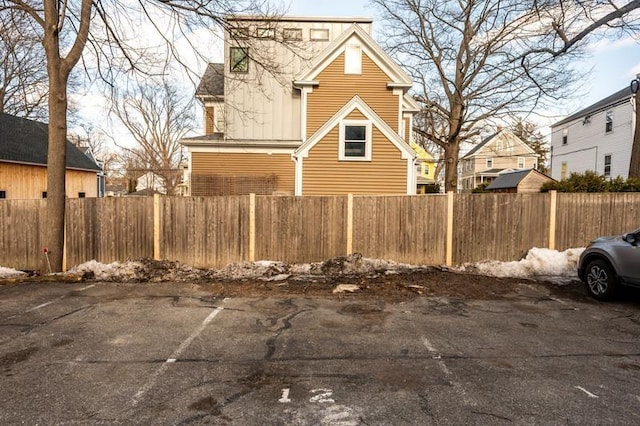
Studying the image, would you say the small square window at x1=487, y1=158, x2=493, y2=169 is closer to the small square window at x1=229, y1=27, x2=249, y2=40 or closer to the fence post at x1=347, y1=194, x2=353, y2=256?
the fence post at x1=347, y1=194, x2=353, y2=256

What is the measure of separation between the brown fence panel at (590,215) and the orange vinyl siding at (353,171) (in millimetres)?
6116

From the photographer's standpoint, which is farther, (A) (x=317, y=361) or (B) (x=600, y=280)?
(B) (x=600, y=280)

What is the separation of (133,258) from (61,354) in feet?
17.5

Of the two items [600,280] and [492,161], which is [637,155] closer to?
[600,280]

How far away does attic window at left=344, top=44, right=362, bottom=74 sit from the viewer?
646 inches

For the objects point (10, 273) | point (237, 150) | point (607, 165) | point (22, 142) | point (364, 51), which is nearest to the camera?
point (10, 273)

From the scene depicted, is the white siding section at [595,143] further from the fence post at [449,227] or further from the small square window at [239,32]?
the small square window at [239,32]

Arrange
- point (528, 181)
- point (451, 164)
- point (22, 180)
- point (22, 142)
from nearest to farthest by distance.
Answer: point (22, 180) → point (22, 142) → point (451, 164) → point (528, 181)

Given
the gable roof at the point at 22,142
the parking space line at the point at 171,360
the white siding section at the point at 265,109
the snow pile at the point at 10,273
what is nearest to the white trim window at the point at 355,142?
the white siding section at the point at 265,109

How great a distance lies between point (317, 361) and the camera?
13.9ft

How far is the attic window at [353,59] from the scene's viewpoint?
53.8 feet

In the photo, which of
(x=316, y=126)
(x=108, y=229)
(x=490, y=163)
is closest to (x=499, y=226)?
(x=316, y=126)

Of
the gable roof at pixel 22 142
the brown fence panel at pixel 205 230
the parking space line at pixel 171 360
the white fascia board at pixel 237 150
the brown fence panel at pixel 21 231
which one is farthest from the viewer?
the gable roof at pixel 22 142

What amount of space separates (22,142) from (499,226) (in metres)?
21.8
